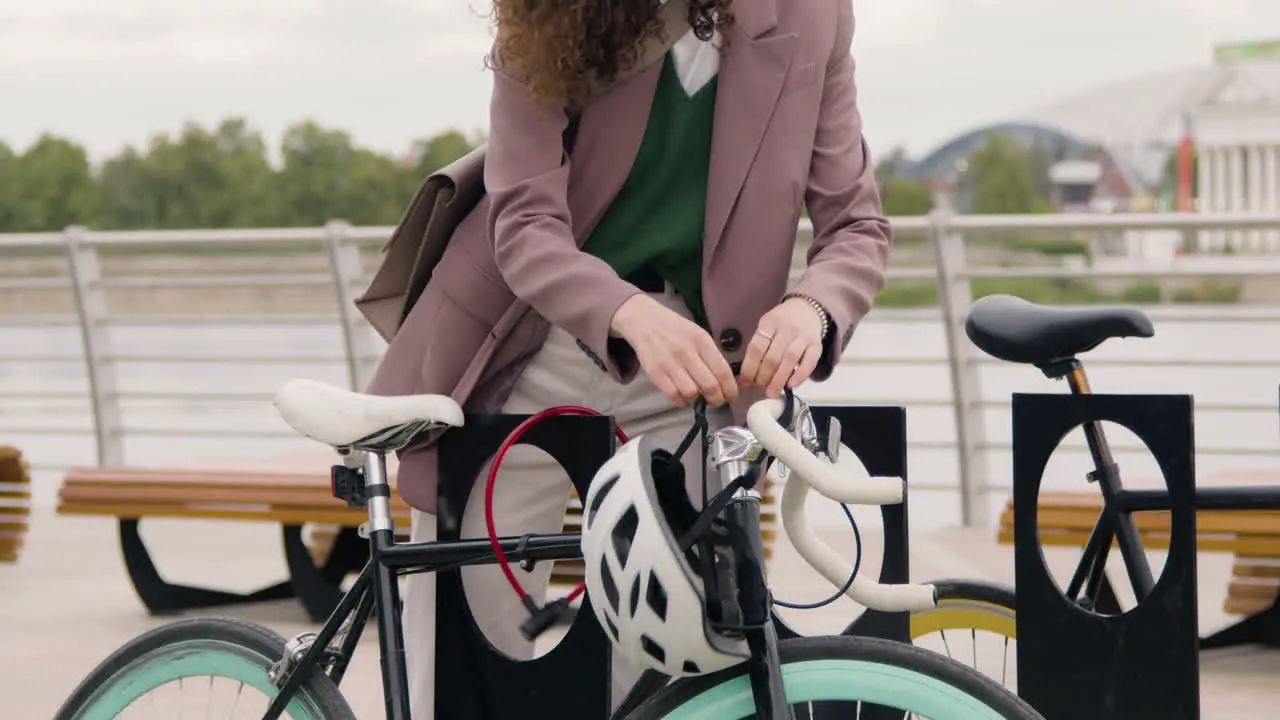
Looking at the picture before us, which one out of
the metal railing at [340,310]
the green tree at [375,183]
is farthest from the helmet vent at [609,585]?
the green tree at [375,183]

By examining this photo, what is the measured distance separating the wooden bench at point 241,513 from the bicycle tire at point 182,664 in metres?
2.81

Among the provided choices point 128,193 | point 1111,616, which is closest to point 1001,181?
point 128,193

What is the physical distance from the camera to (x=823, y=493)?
5.08 feet

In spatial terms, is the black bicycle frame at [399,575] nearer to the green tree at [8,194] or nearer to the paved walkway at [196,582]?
the paved walkway at [196,582]

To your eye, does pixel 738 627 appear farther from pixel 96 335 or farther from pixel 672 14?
pixel 96 335

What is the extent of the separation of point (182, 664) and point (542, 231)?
801 millimetres

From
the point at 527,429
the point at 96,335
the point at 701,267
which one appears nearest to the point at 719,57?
the point at 701,267

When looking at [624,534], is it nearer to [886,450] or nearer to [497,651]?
[497,651]

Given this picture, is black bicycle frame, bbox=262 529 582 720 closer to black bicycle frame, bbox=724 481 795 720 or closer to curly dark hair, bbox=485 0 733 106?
black bicycle frame, bbox=724 481 795 720

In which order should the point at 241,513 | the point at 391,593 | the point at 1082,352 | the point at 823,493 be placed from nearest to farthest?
the point at 823,493 < the point at 391,593 < the point at 1082,352 < the point at 241,513

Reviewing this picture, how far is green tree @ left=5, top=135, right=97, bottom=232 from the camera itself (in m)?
13.4

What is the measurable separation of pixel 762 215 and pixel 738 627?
1.63 feet

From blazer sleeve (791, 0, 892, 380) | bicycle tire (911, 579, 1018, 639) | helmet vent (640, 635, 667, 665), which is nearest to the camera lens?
helmet vent (640, 635, 667, 665)

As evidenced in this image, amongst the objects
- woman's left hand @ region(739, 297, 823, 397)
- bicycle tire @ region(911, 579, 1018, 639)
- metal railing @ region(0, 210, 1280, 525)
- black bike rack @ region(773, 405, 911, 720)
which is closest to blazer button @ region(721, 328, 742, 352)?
woman's left hand @ region(739, 297, 823, 397)
